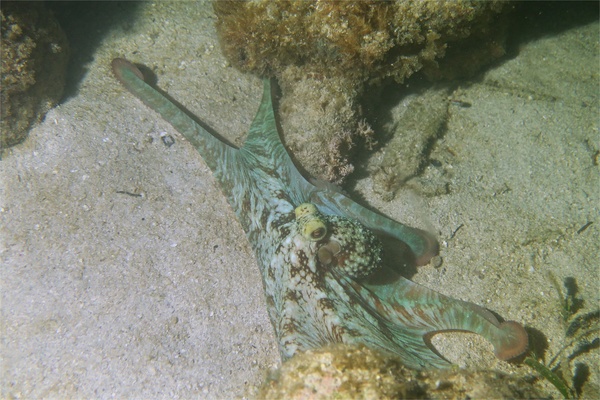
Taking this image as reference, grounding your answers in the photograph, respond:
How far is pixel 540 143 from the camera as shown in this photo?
15.6 feet

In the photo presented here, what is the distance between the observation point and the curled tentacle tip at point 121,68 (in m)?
4.76

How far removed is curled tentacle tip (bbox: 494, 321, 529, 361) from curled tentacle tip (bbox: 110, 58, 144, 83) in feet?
16.9

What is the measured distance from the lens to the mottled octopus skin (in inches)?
116

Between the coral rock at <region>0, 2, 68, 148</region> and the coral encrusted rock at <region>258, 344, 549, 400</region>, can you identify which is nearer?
the coral encrusted rock at <region>258, 344, 549, 400</region>

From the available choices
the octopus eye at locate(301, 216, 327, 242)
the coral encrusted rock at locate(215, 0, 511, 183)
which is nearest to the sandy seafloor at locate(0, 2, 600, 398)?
the coral encrusted rock at locate(215, 0, 511, 183)

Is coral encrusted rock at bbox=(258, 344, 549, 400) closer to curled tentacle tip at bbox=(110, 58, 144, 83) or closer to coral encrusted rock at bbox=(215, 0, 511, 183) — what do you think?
coral encrusted rock at bbox=(215, 0, 511, 183)

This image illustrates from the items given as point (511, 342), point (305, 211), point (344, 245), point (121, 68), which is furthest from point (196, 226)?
point (511, 342)

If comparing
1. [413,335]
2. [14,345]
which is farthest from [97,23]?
[413,335]

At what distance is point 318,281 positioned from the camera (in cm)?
307

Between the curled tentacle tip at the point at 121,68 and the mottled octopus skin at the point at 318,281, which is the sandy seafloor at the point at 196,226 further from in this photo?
the mottled octopus skin at the point at 318,281

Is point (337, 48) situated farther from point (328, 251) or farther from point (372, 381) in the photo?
point (372, 381)

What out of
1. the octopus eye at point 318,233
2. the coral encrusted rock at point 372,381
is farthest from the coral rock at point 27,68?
the coral encrusted rock at point 372,381

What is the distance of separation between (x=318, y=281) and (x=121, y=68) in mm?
3998

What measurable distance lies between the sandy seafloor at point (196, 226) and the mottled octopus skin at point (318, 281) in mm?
369
